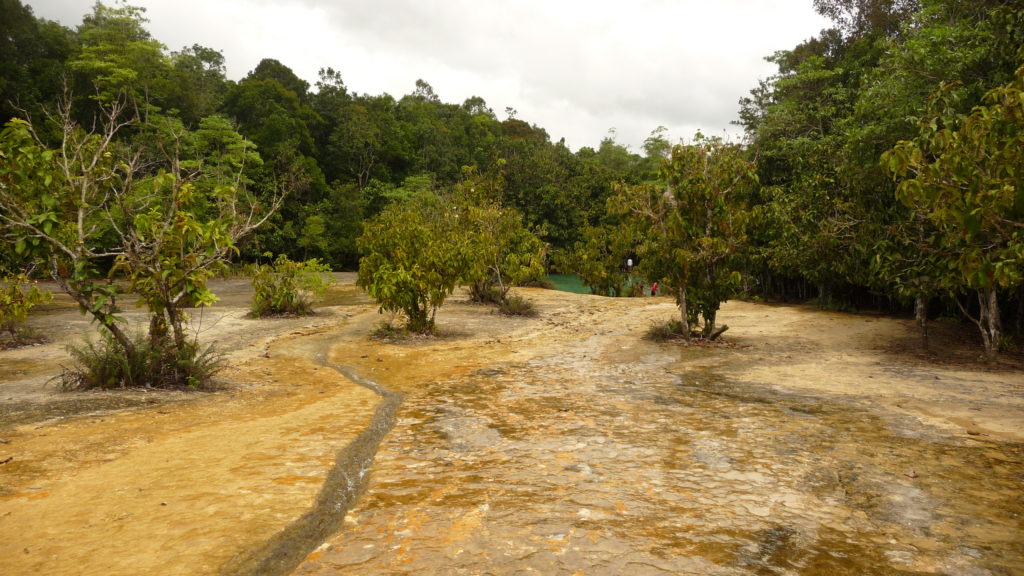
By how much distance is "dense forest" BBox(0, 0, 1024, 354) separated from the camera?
620cm

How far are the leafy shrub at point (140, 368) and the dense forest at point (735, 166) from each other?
1363 mm

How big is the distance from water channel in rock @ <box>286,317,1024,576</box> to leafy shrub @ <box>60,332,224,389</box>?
9.25ft

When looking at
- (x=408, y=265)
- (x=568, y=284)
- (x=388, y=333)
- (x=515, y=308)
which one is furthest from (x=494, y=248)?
(x=568, y=284)

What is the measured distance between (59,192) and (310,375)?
3.80 metres

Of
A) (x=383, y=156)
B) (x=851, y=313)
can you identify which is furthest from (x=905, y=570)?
(x=383, y=156)

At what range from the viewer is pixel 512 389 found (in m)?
7.89

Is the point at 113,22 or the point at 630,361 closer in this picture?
the point at 630,361

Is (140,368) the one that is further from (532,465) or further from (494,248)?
(494,248)

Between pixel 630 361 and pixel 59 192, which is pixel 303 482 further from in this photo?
pixel 630 361

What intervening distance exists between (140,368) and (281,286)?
25.2 feet

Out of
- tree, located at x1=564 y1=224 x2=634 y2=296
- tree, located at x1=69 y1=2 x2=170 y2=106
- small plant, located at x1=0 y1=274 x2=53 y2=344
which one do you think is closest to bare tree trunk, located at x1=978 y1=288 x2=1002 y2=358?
small plant, located at x1=0 y1=274 x2=53 y2=344

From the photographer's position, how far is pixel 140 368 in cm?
731

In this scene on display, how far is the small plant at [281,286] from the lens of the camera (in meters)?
14.7

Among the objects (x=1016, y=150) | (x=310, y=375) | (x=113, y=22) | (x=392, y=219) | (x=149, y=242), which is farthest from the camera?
(x=113, y=22)
